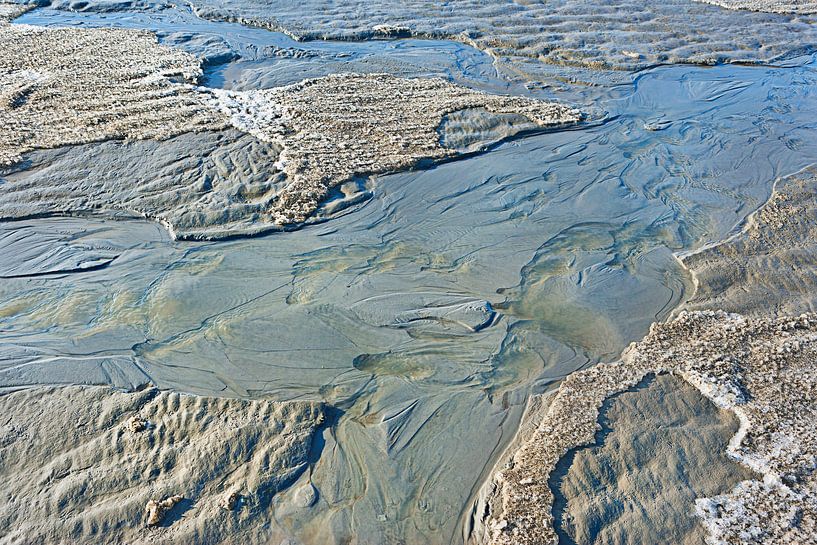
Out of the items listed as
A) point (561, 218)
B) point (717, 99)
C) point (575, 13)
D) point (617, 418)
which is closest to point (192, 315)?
point (617, 418)

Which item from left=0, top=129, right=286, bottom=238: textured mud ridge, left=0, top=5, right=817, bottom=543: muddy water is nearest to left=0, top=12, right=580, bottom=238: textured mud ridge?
left=0, top=129, right=286, bottom=238: textured mud ridge

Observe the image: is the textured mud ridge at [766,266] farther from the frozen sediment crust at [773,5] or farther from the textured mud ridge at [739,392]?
the frozen sediment crust at [773,5]

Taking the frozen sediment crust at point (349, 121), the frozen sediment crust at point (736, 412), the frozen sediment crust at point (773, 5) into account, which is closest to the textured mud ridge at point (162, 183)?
the frozen sediment crust at point (349, 121)

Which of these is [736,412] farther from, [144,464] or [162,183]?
[162,183]

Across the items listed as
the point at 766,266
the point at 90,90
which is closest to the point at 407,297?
the point at 766,266

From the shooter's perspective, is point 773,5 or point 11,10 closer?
point 11,10

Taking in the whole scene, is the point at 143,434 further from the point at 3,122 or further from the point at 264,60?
the point at 264,60
